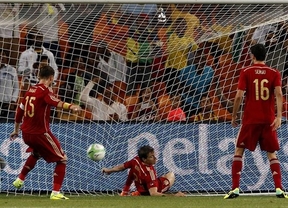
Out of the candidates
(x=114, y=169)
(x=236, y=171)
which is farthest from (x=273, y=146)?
(x=114, y=169)

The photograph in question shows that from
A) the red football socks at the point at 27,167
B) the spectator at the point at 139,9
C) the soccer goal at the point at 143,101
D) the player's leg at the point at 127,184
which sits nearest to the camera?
the red football socks at the point at 27,167

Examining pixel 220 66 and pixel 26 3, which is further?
pixel 220 66

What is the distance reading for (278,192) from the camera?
1096 cm

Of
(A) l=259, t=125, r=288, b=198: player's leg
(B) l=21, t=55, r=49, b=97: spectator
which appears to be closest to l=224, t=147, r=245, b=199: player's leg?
(A) l=259, t=125, r=288, b=198: player's leg

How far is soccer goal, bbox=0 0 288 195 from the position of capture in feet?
43.1

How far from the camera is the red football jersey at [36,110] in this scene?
449 inches

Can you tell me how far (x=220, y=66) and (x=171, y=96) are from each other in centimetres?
84

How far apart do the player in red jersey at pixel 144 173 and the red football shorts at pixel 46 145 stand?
43.0 inches

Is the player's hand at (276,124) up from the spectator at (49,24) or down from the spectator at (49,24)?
down

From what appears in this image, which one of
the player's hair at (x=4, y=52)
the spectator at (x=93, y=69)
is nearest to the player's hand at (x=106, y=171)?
the spectator at (x=93, y=69)

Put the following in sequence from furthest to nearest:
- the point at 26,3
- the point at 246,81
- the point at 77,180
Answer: the point at 77,180
the point at 26,3
the point at 246,81

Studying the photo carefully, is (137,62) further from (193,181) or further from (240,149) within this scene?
(240,149)

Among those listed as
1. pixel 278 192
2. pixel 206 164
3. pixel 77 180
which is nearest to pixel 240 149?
pixel 278 192

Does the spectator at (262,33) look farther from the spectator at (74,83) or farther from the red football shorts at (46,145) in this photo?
the red football shorts at (46,145)
